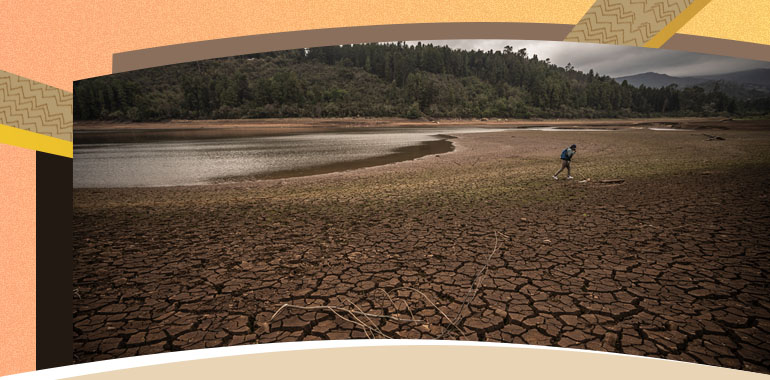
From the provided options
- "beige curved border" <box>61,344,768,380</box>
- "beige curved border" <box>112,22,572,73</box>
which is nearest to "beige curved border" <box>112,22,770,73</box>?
"beige curved border" <box>112,22,572,73</box>

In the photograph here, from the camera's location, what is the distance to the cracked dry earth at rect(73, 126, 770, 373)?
3105 mm

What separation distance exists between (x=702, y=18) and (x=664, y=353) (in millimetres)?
2507

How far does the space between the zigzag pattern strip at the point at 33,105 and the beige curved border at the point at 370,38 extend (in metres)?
0.29

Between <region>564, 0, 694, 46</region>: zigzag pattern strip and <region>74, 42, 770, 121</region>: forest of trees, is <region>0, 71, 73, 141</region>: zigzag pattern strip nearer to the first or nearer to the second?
<region>564, 0, 694, 46</region>: zigzag pattern strip

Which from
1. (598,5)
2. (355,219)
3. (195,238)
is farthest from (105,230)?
(598,5)

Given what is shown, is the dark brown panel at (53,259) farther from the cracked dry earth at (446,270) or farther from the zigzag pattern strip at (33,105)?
the cracked dry earth at (446,270)

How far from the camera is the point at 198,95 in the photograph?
6712 centimetres

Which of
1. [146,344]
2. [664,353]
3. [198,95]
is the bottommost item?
[146,344]

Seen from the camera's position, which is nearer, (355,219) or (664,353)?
(664,353)

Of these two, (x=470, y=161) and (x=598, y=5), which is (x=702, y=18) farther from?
(x=470, y=161)

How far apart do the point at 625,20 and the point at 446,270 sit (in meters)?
3.25

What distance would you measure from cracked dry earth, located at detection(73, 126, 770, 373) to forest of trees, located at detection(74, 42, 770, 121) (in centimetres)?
4232

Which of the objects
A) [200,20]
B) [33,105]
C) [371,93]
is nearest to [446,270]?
[200,20]

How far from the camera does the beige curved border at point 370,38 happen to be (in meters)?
1.78
